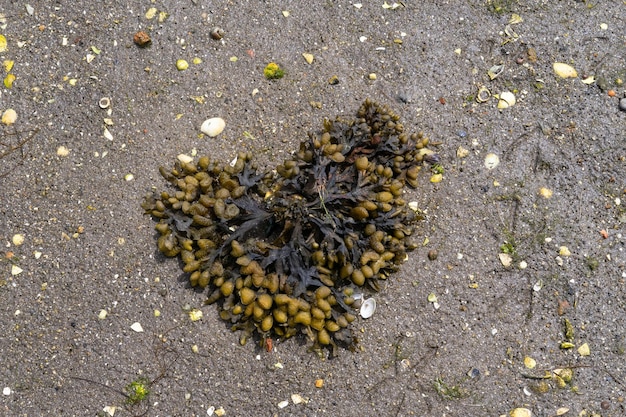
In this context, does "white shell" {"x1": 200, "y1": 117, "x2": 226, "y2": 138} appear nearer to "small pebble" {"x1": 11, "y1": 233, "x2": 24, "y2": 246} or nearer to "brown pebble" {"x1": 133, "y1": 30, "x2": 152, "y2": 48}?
"brown pebble" {"x1": 133, "y1": 30, "x2": 152, "y2": 48}

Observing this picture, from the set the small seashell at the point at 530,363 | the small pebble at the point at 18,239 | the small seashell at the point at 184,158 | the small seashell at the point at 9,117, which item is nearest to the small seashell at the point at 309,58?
the small seashell at the point at 184,158

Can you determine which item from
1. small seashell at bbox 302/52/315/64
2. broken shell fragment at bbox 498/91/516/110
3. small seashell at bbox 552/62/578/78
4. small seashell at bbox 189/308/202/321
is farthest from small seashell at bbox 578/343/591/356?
small seashell at bbox 302/52/315/64

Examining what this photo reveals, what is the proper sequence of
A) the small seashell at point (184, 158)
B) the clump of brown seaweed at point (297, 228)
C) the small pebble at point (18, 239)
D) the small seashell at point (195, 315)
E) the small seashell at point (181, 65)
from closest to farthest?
the clump of brown seaweed at point (297, 228) < the small seashell at point (195, 315) < the small pebble at point (18, 239) < the small seashell at point (184, 158) < the small seashell at point (181, 65)

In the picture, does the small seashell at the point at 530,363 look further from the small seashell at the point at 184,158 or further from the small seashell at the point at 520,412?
the small seashell at the point at 184,158

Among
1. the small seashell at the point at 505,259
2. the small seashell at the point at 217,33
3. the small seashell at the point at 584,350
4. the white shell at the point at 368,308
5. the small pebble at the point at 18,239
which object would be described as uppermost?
the small seashell at the point at 217,33

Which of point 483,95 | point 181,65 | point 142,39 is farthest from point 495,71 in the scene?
point 142,39

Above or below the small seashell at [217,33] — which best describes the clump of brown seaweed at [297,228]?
below

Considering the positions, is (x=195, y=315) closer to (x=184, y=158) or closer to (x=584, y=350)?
(x=184, y=158)
